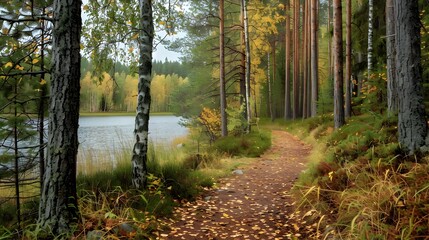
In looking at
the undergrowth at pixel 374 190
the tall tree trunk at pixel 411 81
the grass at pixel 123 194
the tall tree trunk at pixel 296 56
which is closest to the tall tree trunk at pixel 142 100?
the grass at pixel 123 194

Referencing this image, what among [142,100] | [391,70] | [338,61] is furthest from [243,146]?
[142,100]

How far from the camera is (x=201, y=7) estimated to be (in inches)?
537

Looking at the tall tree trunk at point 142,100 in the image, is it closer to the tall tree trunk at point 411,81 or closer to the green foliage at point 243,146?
the tall tree trunk at point 411,81

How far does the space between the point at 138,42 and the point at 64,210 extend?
2722mm

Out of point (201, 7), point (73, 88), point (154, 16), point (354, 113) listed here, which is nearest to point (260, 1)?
point (201, 7)

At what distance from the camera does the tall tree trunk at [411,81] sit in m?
4.02

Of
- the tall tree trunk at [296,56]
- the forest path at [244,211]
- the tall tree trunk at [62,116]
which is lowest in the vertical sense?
the forest path at [244,211]

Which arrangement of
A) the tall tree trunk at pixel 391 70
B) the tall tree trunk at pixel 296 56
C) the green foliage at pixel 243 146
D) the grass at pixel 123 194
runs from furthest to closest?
the tall tree trunk at pixel 296 56, the green foliage at pixel 243 146, the tall tree trunk at pixel 391 70, the grass at pixel 123 194

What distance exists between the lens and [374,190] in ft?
11.2

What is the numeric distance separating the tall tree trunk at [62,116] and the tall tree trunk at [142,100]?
159 cm

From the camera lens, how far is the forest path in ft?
12.6

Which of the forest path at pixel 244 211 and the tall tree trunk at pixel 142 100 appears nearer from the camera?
the forest path at pixel 244 211

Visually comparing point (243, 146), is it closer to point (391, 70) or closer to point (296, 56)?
point (391, 70)

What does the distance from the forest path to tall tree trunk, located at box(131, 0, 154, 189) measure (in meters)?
0.82
